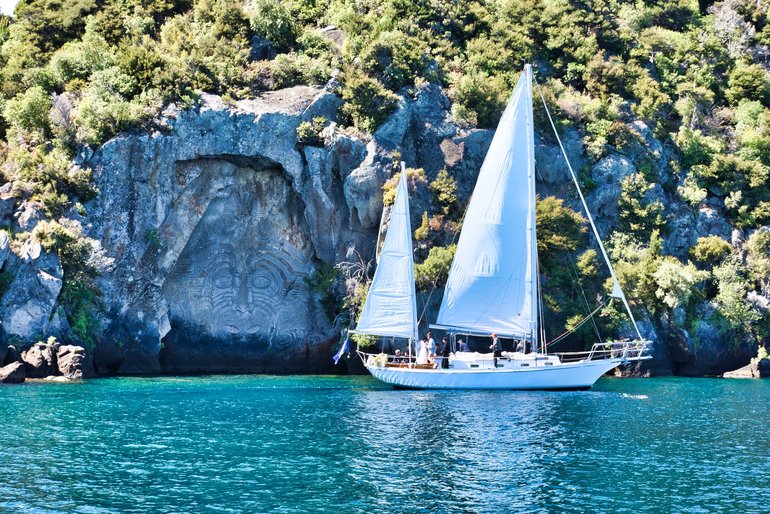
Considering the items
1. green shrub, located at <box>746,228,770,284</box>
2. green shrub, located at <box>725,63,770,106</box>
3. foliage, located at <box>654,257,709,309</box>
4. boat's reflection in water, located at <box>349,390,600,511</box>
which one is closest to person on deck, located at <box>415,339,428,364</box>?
boat's reflection in water, located at <box>349,390,600,511</box>

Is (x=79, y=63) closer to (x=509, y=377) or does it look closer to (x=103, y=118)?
(x=103, y=118)

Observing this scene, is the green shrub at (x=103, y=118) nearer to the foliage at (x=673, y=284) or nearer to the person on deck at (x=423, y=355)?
the person on deck at (x=423, y=355)

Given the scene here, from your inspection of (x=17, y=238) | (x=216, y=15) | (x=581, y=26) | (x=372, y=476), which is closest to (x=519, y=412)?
(x=372, y=476)

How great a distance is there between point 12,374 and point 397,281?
1973 cm

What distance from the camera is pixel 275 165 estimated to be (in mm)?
56531

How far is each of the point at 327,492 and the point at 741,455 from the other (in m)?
13.3

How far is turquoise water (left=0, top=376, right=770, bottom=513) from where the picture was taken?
21.8 m

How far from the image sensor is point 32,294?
48.8 meters

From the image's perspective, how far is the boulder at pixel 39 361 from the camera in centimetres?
4684

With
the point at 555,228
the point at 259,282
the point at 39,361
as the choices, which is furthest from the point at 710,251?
the point at 39,361

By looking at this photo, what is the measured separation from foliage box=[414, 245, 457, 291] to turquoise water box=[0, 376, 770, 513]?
38.1 feet

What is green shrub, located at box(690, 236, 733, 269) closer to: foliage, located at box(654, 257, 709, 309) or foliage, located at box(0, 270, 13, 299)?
foliage, located at box(654, 257, 709, 309)

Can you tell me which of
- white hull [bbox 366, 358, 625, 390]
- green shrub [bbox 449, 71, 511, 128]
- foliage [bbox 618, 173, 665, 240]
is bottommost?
white hull [bbox 366, 358, 625, 390]

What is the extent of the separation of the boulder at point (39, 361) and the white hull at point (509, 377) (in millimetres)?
17492
